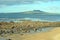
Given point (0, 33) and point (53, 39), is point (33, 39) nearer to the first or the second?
point (53, 39)

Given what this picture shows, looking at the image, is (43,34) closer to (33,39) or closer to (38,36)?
(38,36)

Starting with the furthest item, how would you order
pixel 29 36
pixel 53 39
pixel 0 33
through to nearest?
pixel 0 33 < pixel 29 36 < pixel 53 39

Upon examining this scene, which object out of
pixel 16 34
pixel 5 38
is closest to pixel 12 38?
pixel 5 38

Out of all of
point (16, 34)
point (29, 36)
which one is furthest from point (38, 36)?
point (16, 34)

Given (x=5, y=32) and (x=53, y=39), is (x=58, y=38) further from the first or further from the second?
(x=5, y=32)

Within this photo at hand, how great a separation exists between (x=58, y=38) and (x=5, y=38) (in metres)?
3.96

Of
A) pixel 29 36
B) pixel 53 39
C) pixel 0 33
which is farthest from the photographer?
pixel 0 33

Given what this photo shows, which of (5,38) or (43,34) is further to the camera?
(43,34)

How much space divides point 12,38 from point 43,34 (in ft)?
9.70

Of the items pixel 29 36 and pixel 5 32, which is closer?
pixel 29 36

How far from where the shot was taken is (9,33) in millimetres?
20281

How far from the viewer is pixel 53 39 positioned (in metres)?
17.5

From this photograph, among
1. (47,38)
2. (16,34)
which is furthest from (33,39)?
(16,34)

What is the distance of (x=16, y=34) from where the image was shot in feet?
65.2
